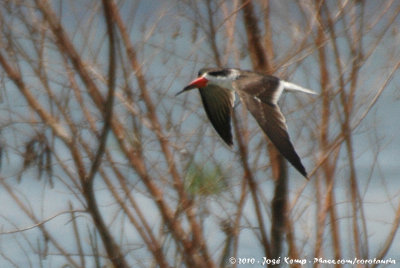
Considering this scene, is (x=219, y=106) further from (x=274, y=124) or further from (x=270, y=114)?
(x=274, y=124)

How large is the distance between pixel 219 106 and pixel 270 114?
98 cm

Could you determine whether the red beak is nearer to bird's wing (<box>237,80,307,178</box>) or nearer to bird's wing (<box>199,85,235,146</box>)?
bird's wing (<box>199,85,235,146</box>)

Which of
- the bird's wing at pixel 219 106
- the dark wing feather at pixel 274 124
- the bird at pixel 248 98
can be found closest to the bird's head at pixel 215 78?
the bird at pixel 248 98

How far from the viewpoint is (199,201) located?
219 inches

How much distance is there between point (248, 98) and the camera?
5246 millimetres

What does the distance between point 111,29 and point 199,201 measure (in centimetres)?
178

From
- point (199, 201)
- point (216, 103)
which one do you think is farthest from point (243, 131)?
point (199, 201)

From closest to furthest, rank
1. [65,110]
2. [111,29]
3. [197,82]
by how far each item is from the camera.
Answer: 1. [111,29]
2. [65,110]
3. [197,82]

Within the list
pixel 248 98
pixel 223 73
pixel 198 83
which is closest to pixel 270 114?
pixel 248 98

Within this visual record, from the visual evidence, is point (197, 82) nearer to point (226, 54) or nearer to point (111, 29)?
point (226, 54)

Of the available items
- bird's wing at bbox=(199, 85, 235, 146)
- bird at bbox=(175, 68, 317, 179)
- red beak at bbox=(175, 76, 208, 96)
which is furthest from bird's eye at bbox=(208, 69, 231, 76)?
bird's wing at bbox=(199, 85, 235, 146)

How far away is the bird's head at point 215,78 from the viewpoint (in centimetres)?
559

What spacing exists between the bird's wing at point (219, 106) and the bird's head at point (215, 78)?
7.6 inches

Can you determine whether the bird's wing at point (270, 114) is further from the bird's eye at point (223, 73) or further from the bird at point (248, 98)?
the bird's eye at point (223, 73)
